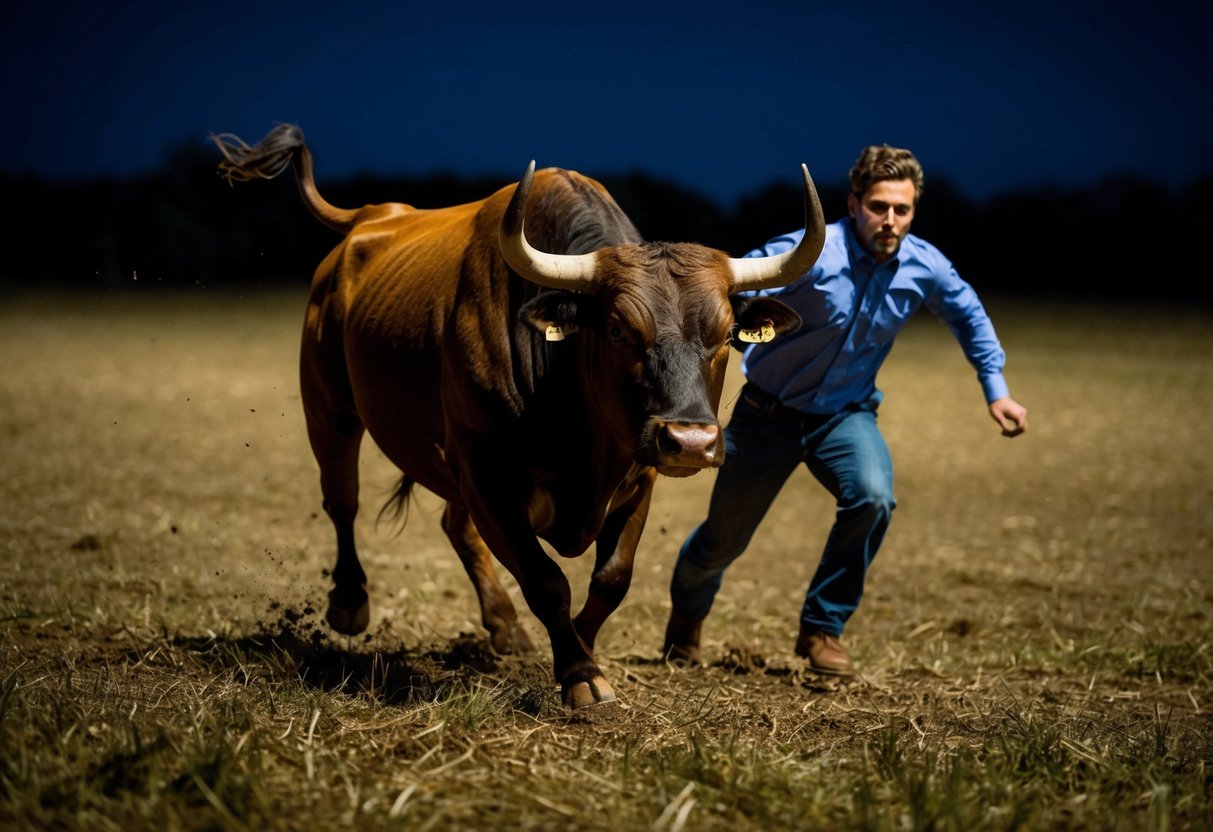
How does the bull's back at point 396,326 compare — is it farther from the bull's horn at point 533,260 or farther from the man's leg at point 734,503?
the man's leg at point 734,503

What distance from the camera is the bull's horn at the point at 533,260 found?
13.9 ft

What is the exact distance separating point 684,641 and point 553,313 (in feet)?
6.29

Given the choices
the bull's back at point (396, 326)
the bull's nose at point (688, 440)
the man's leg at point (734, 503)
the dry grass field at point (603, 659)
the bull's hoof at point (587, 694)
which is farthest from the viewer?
the man's leg at point (734, 503)

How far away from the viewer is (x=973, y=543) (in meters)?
8.64

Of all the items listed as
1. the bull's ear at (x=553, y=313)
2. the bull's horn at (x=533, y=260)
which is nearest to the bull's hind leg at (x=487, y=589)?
the bull's ear at (x=553, y=313)

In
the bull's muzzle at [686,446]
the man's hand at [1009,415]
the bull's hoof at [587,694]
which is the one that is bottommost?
the bull's hoof at [587,694]

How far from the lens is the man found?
5258mm

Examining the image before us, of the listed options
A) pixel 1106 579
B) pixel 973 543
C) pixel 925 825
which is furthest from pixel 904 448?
pixel 925 825

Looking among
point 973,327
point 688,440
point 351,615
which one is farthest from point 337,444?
point 973,327

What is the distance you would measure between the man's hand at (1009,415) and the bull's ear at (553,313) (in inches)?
78.5

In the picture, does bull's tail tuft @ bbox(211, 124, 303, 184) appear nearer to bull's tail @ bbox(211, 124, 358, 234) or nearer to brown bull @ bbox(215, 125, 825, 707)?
bull's tail @ bbox(211, 124, 358, 234)

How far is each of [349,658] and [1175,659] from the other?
365 centimetres

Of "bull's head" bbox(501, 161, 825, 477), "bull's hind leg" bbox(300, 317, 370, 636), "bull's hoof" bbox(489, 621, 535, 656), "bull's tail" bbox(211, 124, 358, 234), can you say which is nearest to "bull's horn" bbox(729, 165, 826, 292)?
"bull's head" bbox(501, 161, 825, 477)

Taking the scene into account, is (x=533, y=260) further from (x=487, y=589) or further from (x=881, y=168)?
(x=487, y=589)
